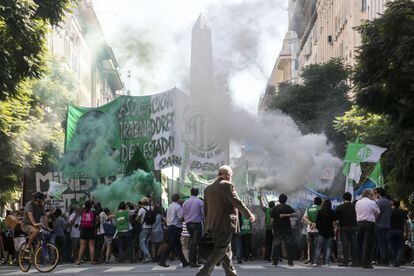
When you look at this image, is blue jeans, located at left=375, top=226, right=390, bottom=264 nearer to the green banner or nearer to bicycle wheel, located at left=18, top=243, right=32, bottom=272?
bicycle wheel, located at left=18, top=243, right=32, bottom=272

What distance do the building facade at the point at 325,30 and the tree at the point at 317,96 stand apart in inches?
52.6

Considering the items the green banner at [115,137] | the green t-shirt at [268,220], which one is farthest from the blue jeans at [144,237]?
the green banner at [115,137]

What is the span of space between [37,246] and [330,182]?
612 inches

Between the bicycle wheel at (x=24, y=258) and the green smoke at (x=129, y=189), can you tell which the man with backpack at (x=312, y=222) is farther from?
the green smoke at (x=129, y=189)

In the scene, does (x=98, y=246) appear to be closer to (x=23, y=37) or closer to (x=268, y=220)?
(x=268, y=220)

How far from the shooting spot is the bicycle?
845 inches

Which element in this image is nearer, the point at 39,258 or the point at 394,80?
the point at 39,258

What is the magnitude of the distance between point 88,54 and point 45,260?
234ft

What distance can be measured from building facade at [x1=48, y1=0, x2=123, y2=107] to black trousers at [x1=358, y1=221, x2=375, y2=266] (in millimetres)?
46892

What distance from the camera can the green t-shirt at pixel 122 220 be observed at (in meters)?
28.1

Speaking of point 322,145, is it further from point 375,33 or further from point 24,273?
point 24,273

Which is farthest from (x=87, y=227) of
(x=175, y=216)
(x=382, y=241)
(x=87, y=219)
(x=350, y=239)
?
(x=382, y=241)

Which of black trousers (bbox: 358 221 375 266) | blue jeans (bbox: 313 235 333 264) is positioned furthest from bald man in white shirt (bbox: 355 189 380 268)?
blue jeans (bbox: 313 235 333 264)

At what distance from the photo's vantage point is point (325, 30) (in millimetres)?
82688
